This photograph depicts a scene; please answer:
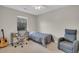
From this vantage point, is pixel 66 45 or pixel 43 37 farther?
pixel 43 37

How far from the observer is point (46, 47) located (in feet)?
4.34

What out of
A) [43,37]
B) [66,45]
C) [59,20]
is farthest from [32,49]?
[59,20]

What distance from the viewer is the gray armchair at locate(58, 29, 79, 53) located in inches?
47.8

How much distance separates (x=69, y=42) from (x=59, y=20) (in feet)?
1.23

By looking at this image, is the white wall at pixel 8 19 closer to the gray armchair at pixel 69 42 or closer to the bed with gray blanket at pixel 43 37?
the bed with gray blanket at pixel 43 37

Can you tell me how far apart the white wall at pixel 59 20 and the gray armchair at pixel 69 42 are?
0.23ft

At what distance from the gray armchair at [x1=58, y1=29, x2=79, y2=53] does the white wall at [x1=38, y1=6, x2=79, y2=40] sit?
7cm

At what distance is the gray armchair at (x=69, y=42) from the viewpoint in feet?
3.98

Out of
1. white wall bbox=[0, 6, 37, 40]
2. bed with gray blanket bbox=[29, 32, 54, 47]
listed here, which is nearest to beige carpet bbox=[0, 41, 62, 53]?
bed with gray blanket bbox=[29, 32, 54, 47]

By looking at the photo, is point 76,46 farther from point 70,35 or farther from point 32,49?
point 32,49

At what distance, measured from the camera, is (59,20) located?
1347 mm

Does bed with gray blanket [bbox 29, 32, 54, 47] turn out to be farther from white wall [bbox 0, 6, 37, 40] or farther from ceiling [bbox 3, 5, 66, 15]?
ceiling [bbox 3, 5, 66, 15]
